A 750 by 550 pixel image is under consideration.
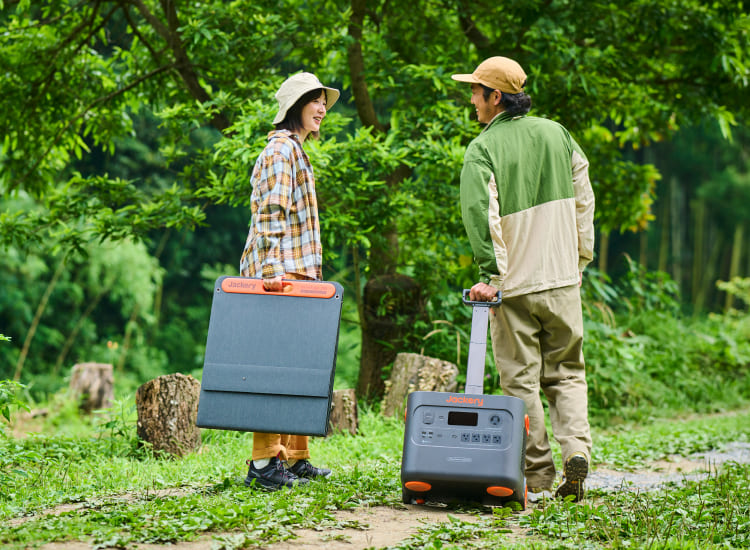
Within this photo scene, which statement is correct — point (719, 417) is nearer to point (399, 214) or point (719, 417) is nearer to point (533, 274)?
point (399, 214)

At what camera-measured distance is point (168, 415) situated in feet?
16.3

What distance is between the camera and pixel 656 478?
4500 millimetres

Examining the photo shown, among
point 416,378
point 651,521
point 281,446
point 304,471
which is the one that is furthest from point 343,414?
point 651,521

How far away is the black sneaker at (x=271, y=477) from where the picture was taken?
3.41m

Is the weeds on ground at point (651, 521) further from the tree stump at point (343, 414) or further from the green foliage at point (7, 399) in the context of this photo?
the tree stump at point (343, 414)

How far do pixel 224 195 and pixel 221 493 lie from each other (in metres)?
2.95

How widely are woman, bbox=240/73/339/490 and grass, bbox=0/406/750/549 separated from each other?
183 mm

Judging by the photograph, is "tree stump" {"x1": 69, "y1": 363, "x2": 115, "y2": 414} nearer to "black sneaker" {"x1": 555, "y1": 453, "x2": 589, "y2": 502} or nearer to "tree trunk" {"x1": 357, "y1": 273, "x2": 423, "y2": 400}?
"tree trunk" {"x1": 357, "y1": 273, "x2": 423, "y2": 400}

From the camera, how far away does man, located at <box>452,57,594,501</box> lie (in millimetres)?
3531

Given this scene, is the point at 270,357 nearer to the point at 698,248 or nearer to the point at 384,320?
the point at 384,320

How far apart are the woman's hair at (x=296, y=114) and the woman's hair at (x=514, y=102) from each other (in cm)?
78

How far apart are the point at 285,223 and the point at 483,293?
2.98 ft

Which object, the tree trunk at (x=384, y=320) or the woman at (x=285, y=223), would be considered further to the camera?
the tree trunk at (x=384, y=320)

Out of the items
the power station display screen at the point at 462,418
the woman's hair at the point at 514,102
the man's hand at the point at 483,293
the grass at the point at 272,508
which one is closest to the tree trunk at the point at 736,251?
the grass at the point at 272,508
